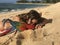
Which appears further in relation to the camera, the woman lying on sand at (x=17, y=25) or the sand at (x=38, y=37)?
the woman lying on sand at (x=17, y=25)

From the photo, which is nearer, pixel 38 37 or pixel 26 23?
pixel 38 37

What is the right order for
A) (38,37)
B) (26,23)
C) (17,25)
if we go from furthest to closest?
(26,23) → (17,25) → (38,37)

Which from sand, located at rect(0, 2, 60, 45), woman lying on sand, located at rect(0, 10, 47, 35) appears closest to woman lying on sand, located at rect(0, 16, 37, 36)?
woman lying on sand, located at rect(0, 10, 47, 35)

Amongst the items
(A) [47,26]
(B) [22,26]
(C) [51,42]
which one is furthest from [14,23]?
(C) [51,42]

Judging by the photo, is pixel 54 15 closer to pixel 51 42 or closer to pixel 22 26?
pixel 22 26

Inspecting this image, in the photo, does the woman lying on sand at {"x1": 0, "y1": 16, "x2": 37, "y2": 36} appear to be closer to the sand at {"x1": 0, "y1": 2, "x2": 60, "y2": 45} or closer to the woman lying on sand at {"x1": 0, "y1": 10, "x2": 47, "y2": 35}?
the woman lying on sand at {"x1": 0, "y1": 10, "x2": 47, "y2": 35}

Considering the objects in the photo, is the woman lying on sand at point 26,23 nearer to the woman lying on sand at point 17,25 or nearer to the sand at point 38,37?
the woman lying on sand at point 17,25

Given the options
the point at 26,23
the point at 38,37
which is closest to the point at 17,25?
the point at 26,23

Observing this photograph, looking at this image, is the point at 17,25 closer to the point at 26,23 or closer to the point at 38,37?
the point at 26,23

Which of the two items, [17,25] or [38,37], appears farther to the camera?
[17,25]

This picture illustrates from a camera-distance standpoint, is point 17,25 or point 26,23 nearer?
point 17,25

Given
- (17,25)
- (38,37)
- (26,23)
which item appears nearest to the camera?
(38,37)

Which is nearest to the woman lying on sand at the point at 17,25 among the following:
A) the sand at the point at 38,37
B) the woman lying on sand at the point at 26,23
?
the woman lying on sand at the point at 26,23

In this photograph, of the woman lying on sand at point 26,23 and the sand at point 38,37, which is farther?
the woman lying on sand at point 26,23
